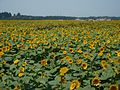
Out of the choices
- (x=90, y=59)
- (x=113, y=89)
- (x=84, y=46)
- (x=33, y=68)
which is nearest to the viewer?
(x=113, y=89)

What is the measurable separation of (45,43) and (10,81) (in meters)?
3.60

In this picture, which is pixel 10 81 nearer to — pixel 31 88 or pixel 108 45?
pixel 31 88

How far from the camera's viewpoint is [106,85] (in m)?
3.08

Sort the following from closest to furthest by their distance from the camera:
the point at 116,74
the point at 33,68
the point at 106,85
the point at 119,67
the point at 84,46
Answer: the point at 106,85, the point at 116,74, the point at 119,67, the point at 33,68, the point at 84,46

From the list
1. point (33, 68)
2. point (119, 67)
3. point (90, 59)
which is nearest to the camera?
point (119, 67)

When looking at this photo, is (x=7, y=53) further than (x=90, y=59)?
Yes

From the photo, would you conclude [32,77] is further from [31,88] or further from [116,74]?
[116,74]

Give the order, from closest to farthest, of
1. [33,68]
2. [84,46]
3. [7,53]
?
1. [33,68]
2. [7,53]
3. [84,46]

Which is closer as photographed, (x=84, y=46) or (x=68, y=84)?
(x=68, y=84)

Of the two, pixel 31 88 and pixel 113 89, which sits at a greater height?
pixel 113 89

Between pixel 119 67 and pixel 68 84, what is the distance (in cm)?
80

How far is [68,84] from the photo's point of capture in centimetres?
323

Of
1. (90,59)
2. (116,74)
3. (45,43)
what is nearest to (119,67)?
(116,74)

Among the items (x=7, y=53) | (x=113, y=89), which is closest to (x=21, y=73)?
(x=113, y=89)
